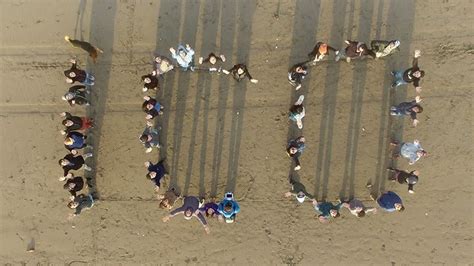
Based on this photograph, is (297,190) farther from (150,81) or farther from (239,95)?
(150,81)

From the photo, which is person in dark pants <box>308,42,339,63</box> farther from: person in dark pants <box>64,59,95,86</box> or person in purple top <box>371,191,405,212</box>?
person in dark pants <box>64,59,95,86</box>

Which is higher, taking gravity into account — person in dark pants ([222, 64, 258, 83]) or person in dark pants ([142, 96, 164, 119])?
person in dark pants ([222, 64, 258, 83])

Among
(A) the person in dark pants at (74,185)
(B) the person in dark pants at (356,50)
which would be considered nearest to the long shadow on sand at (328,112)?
(B) the person in dark pants at (356,50)

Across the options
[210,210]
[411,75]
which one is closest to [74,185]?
[210,210]

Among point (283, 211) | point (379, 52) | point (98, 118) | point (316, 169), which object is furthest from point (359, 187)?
point (98, 118)

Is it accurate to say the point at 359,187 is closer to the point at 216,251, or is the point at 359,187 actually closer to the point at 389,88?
the point at 389,88

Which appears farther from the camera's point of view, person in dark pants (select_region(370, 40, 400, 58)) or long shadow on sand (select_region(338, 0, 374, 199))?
long shadow on sand (select_region(338, 0, 374, 199))

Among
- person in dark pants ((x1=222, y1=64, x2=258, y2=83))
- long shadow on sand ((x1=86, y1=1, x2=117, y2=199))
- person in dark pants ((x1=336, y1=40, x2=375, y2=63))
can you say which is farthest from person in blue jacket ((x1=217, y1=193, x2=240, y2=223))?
person in dark pants ((x1=336, y1=40, x2=375, y2=63))
